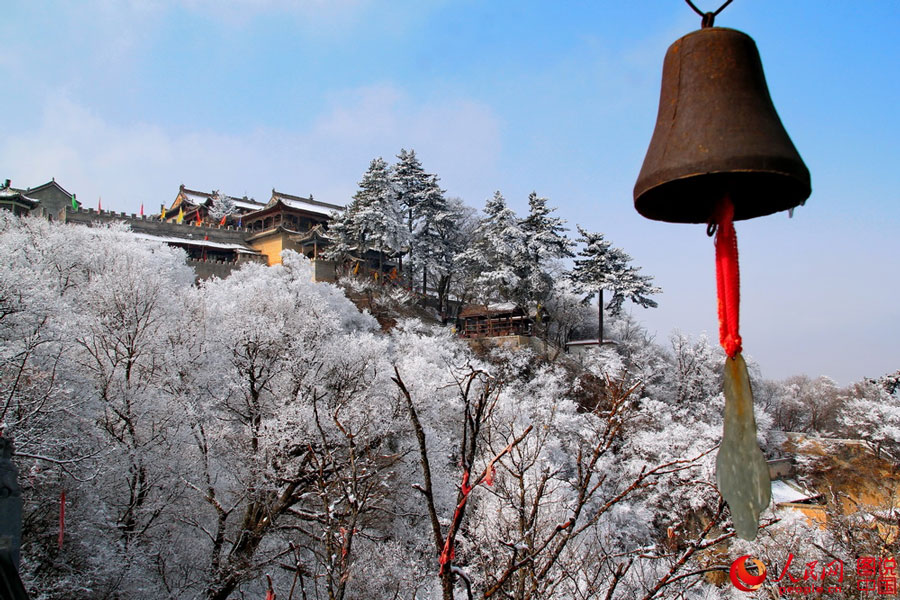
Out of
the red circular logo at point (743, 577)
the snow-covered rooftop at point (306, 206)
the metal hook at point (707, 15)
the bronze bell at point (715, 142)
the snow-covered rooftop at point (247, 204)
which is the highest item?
the snow-covered rooftop at point (247, 204)

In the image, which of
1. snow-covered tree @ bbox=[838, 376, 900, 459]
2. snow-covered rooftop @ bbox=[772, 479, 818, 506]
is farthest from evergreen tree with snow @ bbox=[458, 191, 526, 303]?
snow-covered tree @ bbox=[838, 376, 900, 459]

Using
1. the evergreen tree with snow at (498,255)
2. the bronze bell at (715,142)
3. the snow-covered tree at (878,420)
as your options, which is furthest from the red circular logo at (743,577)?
the evergreen tree with snow at (498,255)

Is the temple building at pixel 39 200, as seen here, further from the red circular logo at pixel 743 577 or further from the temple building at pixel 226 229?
the red circular logo at pixel 743 577

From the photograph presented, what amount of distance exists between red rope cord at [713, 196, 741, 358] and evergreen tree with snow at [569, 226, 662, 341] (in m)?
32.3

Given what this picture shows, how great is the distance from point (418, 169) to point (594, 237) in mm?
13966

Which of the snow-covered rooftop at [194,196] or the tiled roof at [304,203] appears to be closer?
the tiled roof at [304,203]

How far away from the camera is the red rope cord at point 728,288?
4.99ft

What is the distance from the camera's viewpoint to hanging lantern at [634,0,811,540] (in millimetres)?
1568

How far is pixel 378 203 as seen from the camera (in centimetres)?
3728

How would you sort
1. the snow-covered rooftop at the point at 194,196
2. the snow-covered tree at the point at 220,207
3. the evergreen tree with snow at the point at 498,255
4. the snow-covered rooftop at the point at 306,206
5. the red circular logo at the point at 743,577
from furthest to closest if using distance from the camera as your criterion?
the snow-covered rooftop at the point at 194,196 < the snow-covered tree at the point at 220,207 < the snow-covered rooftop at the point at 306,206 < the evergreen tree with snow at the point at 498,255 < the red circular logo at the point at 743,577

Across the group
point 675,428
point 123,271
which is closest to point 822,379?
point 675,428

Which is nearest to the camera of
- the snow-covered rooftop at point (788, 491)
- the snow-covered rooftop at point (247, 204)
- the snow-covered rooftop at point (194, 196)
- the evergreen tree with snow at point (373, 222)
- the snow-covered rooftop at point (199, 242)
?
the snow-covered rooftop at point (788, 491)

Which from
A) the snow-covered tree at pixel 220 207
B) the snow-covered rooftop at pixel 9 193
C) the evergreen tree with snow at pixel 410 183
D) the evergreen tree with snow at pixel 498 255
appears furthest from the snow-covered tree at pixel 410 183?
the snow-covered rooftop at pixel 9 193

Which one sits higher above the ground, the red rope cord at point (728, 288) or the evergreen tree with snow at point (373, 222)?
the evergreen tree with snow at point (373, 222)
